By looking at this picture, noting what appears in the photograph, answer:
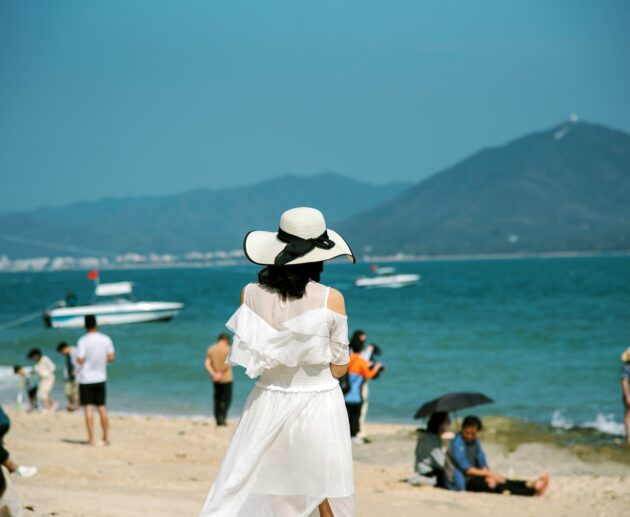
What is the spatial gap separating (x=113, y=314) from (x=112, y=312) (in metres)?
0.12

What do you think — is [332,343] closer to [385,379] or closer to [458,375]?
[385,379]

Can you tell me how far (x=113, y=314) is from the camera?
4734 centimetres

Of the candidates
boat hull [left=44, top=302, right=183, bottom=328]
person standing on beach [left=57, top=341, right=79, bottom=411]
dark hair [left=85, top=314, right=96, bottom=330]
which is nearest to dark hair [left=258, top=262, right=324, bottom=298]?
dark hair [left=85, top=314, right=96, bottom=330]

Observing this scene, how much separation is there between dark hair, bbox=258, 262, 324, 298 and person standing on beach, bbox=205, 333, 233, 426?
29.9 feet

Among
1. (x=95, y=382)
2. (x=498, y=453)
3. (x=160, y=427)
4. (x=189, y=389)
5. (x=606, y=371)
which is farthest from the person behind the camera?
(x=606, y=371)

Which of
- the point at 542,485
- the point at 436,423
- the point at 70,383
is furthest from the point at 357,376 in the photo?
the point at 70,383

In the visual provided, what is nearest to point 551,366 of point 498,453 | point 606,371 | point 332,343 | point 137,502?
point 606,371

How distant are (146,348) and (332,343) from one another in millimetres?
31222

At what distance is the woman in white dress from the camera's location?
160 inches

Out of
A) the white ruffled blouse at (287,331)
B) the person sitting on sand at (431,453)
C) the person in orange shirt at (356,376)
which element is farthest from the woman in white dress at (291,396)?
the person in orange shirt at (356,376)

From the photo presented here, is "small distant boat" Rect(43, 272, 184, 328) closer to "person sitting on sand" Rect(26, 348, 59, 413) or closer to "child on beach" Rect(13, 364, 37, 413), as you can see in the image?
"child on beach" Rect(13, 364, 37, 413)

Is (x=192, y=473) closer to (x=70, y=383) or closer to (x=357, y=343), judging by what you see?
(x=357, y=343)

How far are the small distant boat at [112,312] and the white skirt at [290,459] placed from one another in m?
40.9

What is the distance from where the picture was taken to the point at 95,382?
10.3 metres
